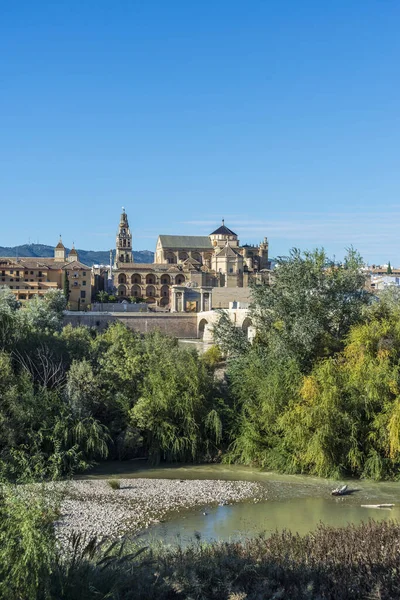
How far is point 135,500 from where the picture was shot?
18000mm


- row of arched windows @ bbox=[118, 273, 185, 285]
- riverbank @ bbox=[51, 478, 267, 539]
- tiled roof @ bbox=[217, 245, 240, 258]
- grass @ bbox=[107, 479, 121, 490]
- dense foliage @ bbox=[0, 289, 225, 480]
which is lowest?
riverbank @ bbox=[51, 478, 267, 539]

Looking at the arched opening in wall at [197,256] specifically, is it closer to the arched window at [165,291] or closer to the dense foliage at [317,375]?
the arched window at [165,291]

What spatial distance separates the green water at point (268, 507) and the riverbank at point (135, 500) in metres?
0.36

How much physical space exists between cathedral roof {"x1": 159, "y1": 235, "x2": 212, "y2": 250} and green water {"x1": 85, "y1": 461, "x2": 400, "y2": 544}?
80.2m

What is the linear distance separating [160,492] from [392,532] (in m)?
6.91

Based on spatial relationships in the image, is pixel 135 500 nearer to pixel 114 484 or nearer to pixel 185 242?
pixel 114 484

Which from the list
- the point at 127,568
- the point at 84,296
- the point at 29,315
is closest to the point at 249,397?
the point at 127,568

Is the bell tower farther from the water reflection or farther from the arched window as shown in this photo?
the water reflection

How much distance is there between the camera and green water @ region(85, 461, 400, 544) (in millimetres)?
15742

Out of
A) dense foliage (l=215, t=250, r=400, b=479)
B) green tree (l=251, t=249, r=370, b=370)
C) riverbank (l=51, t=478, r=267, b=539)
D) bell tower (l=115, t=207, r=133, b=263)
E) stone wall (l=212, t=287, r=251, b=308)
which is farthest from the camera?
bell tower (l=115, t=207, r=133, b=263)

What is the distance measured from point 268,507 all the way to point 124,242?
93.6 m

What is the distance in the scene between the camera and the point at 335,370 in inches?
882

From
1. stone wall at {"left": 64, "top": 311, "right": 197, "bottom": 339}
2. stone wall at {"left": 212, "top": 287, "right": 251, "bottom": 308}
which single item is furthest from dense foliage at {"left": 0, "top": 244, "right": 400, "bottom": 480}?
stone wall at {"left": 212, "top": 287, "right": 251, "bottom": 308}

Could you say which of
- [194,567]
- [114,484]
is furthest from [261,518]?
[194,567]
